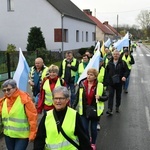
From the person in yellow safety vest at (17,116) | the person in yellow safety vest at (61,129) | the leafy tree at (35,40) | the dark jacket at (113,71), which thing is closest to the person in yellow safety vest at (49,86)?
the person in yellow safety vest at (17,116)

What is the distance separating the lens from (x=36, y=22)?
29281 mm

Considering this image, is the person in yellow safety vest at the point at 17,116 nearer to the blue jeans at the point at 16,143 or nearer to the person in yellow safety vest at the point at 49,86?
the blue jeans at the point at 16,143

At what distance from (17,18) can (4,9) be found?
162 cm

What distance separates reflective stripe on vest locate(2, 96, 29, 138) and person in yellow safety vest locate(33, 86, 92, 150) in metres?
0.99

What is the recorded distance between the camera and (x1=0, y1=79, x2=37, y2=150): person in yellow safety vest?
436 centimetres

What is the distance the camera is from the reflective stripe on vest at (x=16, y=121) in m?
4.38

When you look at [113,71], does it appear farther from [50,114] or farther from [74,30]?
[74,30]

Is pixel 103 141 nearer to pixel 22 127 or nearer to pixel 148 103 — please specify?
pixel 22 127

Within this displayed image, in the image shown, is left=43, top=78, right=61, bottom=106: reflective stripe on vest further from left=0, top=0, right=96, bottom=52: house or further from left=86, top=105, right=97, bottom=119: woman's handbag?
left=0, top=0, right=96, bottom=52: house

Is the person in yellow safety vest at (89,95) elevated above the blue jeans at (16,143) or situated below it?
above

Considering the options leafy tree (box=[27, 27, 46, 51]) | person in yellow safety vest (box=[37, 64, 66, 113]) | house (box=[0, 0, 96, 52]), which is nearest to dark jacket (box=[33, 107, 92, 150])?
person in yellow safety vest (box=[37, 64, 66, 113])

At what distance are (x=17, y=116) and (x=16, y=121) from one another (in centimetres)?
8

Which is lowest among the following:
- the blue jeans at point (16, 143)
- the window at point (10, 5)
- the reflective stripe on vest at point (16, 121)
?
the blue jeans at point (16, 143)

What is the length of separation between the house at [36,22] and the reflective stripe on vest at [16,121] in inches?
954
